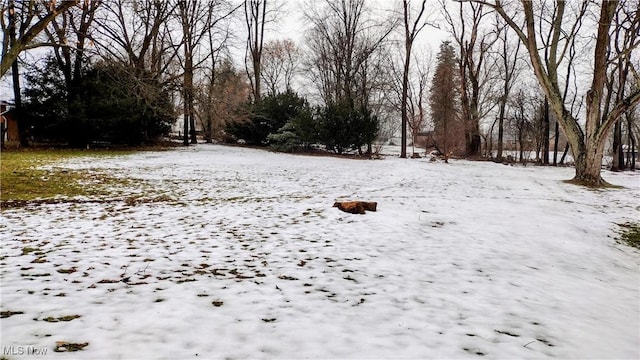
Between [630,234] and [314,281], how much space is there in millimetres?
5920

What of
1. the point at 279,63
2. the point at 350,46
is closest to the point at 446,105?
the point at 350,46

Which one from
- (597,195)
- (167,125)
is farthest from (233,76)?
(597,195)

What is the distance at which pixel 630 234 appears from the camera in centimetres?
606

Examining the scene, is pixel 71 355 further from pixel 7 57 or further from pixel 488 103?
pixel 488 103

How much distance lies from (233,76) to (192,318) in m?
34.2

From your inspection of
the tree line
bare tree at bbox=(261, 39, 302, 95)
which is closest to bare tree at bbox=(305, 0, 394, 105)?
the tree line

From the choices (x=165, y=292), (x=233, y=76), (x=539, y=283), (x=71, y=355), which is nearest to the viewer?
(x=71, y=355)

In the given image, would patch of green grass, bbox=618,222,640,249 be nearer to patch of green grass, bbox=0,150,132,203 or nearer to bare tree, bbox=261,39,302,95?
patch of green grass, bbox=0,150,132,203

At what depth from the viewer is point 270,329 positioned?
255 cm

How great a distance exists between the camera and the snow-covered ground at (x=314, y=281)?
240cm

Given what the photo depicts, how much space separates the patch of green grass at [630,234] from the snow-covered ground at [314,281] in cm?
21

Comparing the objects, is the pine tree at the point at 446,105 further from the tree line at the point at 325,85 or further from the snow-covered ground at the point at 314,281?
the snow-covered ground at the point at 314,281

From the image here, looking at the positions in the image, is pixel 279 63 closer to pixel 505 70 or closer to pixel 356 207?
pixel 505 70

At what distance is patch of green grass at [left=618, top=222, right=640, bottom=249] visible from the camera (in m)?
5.61
